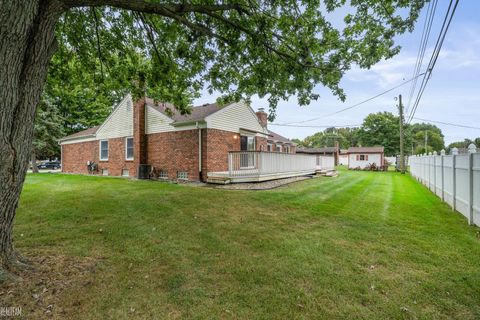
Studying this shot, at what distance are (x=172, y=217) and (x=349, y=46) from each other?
5975 mm

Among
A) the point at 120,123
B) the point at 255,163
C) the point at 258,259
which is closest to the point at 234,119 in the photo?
the point at 255,163

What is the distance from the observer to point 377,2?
4980mm

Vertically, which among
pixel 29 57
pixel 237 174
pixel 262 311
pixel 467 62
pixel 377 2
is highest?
pixel 467 62

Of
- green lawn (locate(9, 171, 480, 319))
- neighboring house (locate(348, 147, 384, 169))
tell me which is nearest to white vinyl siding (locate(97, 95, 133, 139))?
green lawn (locate(9, 171, 480, 319))

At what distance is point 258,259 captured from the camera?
356 cm

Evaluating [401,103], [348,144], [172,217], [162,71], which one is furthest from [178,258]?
[348,144]

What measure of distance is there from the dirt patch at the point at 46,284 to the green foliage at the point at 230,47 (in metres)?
4.29

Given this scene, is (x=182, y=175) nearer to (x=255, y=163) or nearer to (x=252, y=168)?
(x=252, y=168)

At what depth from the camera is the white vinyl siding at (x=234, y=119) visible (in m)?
12.2

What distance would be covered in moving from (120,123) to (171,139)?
5215 mm

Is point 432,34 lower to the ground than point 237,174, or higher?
higher

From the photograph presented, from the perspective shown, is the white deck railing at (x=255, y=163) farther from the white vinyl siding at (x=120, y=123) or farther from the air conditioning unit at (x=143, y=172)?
the white vinyl siding at (x=120, y=123)

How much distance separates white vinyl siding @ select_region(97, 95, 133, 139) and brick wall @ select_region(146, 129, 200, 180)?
2.14 metres

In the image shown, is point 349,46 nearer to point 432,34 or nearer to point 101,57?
point 432,34
